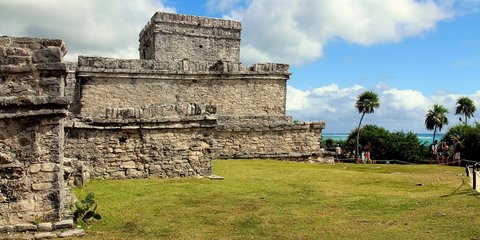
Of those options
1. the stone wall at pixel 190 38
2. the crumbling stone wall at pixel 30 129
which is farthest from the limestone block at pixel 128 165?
the stone wall at pixel 190 38

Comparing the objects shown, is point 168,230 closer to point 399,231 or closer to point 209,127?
point 399,231

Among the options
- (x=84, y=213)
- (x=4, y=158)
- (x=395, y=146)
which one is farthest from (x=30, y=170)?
(x=395, y=146)

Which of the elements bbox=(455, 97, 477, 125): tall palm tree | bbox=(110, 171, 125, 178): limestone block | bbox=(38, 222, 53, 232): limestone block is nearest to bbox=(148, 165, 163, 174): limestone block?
bbox=(110, 171, 125, 178): limestone block

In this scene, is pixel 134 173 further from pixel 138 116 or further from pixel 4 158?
pixel 4 158

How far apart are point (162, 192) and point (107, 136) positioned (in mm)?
2892

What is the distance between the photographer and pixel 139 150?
1241cm

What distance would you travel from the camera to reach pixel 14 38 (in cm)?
714

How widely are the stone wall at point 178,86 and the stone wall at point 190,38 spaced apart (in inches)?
136

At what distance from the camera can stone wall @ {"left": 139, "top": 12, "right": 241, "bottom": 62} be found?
77.2 ft

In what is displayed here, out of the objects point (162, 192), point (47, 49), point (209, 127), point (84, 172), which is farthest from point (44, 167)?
point (209, 127)

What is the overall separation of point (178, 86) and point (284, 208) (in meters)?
12.7

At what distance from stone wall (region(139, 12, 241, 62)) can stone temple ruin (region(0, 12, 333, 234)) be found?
0.17ft

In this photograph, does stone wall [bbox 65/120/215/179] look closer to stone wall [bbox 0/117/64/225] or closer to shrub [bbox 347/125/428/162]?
stone wall [bbox 0/117/64/225]

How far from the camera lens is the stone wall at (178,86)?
63.4 ft
